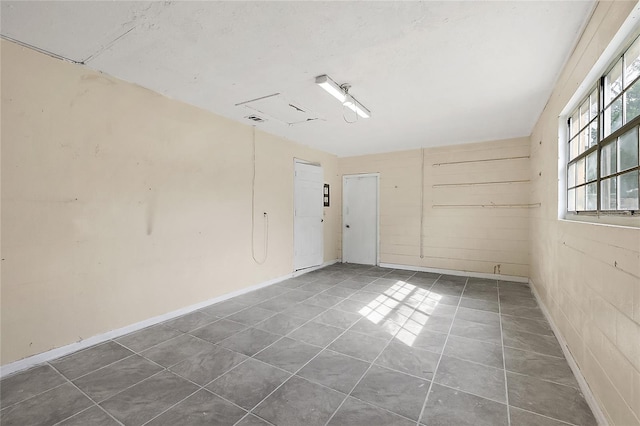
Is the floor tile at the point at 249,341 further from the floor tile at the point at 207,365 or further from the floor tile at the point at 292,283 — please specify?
the floor tile at the point at 292,283

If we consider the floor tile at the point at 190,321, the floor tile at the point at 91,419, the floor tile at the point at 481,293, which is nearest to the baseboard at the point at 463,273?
the floor tile at the point at 481,293

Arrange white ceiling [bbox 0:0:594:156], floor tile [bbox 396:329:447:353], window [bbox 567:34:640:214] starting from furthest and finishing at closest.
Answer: floor tile [bbox 396:329:447:353] < white ceiling [bbox 0:0:594:156] < window [bbox 567:34:640:214]

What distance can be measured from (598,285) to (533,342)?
1261 mm

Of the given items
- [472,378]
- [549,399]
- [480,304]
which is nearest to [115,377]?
[472,378]

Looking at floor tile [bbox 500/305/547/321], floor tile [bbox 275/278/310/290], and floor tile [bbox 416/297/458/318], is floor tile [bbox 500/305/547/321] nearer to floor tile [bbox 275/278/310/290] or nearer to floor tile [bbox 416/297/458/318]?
floor tile [bbox 416/297/458/318]

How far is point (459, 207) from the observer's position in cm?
557

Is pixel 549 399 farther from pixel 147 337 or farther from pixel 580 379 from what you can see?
pixel 147 337

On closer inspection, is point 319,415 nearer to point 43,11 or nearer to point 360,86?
point 360,86

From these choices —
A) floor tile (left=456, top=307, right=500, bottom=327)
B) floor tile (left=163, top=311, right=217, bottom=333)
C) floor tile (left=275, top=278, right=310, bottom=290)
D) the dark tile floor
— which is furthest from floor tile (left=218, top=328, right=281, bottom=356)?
floor tile (left=456, top=307, right=500, bottom=327)

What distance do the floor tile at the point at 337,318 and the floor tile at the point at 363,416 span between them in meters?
1.27

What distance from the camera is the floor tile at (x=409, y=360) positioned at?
227 cm

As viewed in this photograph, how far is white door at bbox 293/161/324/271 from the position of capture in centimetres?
557

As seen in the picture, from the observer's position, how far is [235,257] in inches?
166

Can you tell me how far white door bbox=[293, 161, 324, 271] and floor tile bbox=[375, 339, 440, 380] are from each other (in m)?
3.19
